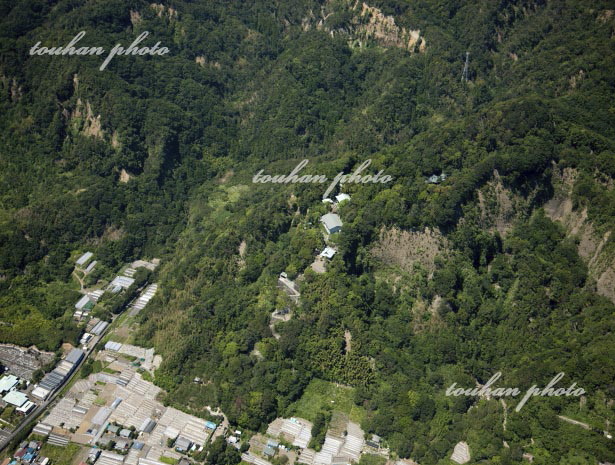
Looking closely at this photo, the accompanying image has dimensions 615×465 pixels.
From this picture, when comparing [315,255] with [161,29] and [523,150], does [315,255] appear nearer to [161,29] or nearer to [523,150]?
[523,150]

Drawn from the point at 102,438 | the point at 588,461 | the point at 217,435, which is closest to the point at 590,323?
the point at 588,461

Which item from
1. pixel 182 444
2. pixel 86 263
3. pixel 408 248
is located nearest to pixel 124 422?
pixel 182 444

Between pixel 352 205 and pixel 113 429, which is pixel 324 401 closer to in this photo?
pixel 113 429

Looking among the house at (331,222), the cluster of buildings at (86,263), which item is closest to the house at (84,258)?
the cluster of buildings at (86,263)

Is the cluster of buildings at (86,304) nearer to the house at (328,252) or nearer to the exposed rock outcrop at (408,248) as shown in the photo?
the house at (328,252)

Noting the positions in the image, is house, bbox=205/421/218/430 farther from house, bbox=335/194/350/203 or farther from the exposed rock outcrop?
house, bbox=335/194/350/203

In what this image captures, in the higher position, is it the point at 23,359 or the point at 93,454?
the point at 93,454
